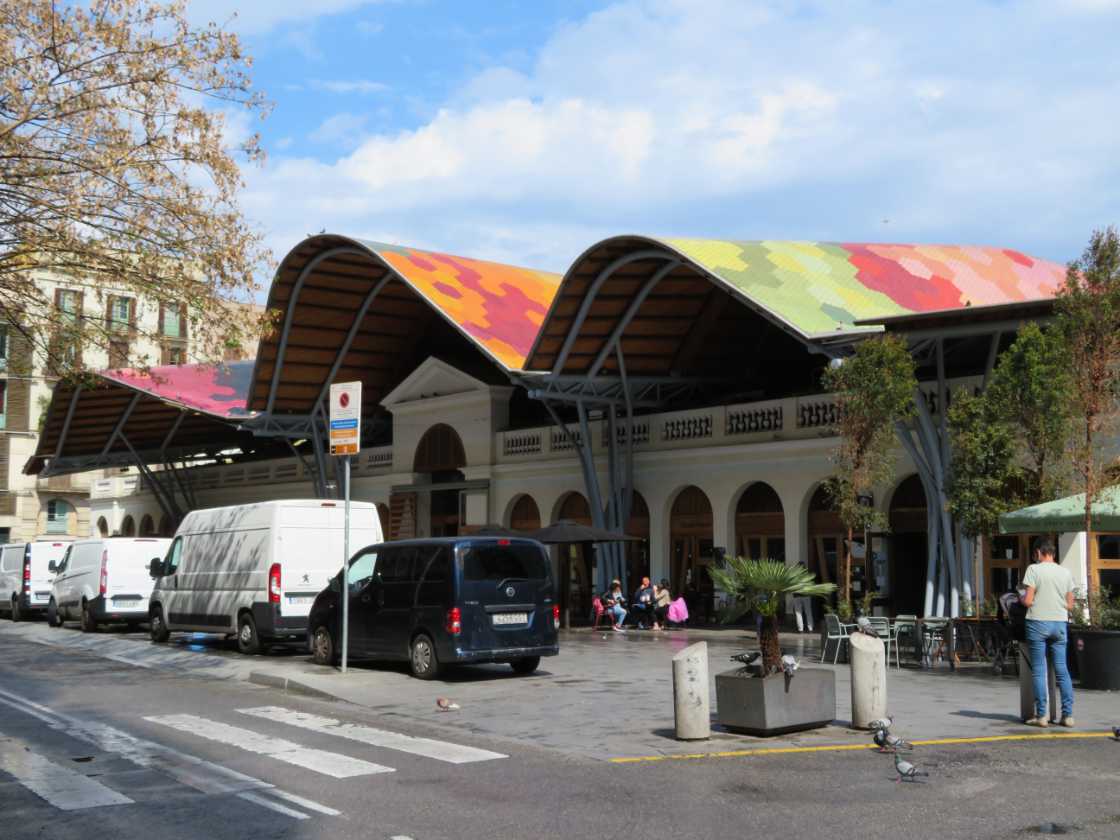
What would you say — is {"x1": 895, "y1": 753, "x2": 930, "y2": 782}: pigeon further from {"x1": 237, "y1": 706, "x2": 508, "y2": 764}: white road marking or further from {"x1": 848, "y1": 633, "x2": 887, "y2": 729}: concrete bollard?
{"x1": 237, "y1": 706, "x2": 508, "y2": 764}: white road marking

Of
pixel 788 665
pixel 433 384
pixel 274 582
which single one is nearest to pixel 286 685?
pixel 274 582

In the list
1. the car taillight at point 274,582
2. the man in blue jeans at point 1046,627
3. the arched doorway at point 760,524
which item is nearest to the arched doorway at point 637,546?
the arched doorway at point 760,524

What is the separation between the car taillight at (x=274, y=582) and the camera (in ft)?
65.1

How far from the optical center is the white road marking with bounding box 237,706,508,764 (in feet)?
33.7

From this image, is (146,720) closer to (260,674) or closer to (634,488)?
(260,674)

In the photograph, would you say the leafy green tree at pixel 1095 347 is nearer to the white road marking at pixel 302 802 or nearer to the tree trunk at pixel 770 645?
the tree trunk at pixel 770 645

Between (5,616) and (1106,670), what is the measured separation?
29950 millimetres

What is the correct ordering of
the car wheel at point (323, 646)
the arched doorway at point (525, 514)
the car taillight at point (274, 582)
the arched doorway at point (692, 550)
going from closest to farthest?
the car wheel at point (323, 646) < the car taillight at point (274, 582) < the arched doorway at point (692, 550) < the arched doorway at point (525, 514)

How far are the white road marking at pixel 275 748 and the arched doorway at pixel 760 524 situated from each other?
745 inches

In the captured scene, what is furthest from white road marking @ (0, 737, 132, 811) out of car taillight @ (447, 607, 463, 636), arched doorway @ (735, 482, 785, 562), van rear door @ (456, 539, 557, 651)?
arched doorway @ (735, 482, 785, 562)

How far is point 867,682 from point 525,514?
26.4 meters

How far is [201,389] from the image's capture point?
4447 cm

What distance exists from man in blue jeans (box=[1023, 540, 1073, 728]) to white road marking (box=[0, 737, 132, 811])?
7818 millimetres

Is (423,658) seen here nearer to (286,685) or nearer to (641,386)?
(286,685)
